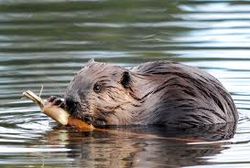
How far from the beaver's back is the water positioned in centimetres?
16

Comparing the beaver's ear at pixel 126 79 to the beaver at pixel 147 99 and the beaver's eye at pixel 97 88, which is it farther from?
the beaver's eye at pixel 97 88

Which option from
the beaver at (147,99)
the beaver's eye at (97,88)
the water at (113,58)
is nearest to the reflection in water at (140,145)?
the water at (113,58)

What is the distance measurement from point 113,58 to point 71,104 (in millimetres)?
3319

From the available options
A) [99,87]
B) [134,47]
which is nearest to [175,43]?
[134,47]

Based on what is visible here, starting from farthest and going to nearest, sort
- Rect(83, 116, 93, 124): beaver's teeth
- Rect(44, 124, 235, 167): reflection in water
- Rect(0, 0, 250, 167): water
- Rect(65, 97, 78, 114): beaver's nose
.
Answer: Rect(83, 116, 93, 124): beaver's teeth < Rect(65, 97, 78, 114): beaver's nose < Rect(0, 0, 250, 167): water < Rect(44, 124, 235, 167): reflection in water

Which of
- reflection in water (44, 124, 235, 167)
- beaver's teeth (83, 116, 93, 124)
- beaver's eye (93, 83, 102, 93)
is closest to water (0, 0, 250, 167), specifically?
reflection in water (44, 124, 235, 167)

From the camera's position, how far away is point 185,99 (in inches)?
388

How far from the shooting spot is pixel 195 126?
9859 mm

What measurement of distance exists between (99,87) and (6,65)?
3147mm

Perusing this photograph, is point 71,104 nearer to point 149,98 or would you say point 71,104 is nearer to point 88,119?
point 88,119

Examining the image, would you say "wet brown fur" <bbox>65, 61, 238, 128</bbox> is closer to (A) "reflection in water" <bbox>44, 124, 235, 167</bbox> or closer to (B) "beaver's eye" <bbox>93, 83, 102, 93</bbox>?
(B) "beaver's eye" <bbox>93, 83, 102, 93</bbox>

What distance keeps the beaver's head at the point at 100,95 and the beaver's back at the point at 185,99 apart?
201 mm

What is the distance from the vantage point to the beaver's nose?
9.67 m

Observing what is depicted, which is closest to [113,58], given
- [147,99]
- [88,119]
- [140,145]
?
[147,99]
